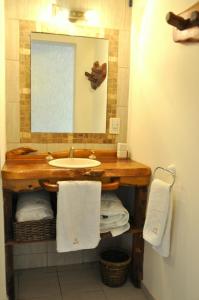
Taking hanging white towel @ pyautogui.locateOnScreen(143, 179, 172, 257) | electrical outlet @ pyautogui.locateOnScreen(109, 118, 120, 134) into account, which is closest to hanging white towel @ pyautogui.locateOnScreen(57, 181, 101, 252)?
hanging white towel @ pyautogui.locateOnScreen(143, 179, 172, 257)

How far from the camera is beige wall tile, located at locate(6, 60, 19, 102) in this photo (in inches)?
86.7

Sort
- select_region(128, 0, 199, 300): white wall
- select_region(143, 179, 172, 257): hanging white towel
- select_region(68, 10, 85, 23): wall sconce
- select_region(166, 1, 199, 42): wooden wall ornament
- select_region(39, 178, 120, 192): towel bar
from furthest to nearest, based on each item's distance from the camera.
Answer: select_region(68, 10, 85, 23): wall sconce → select_region(39, 178, 120, 192): towel bar → select_region(143, 179, 172, 257): hanging white towel → select_region(128, 0, 199, 300): white wall → select_region(166, 1, 199, 42): wooden wall ornament

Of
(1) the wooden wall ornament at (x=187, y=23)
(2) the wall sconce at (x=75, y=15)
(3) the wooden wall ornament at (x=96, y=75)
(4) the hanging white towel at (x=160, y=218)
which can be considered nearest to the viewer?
(1) the wooden wall ornament at (x=187, y=23)

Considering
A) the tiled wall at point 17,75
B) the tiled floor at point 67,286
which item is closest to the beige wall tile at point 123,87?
the tiled wall at point 17,75

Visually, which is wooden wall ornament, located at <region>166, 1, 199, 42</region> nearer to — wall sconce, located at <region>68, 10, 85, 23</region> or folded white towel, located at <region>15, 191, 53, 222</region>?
wall sconce, located at <region>68, 10, 85, 23</region>

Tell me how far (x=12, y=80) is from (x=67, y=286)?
5.22 feet

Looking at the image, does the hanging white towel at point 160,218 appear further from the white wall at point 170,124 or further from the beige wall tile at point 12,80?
the beige wall tile at point 12,80

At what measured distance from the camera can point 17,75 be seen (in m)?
2.23

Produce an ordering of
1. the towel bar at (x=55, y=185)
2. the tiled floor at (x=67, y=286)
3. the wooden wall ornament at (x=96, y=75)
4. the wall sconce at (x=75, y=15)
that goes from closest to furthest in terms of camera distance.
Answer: the towel bar at (x=55, y=185) < the tiled floor at (x=67, y=286) < the wall sconce at (x=75, y=15) < the wooden wall ornament at (x=96, y=75)

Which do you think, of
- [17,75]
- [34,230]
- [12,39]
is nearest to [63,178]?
[34,230]

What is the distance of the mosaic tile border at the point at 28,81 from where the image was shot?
221 cm

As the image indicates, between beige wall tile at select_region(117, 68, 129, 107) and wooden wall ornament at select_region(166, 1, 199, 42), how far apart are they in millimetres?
895

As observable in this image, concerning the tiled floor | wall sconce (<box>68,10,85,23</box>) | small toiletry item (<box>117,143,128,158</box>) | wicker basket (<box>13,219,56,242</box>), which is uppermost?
wall sconce (<box>68,10,85,23</box>)

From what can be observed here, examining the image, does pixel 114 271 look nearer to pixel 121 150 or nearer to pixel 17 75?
pixel 121 150
